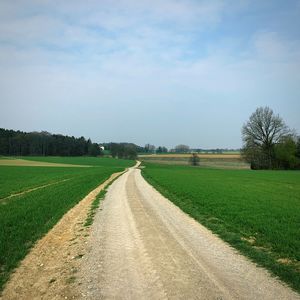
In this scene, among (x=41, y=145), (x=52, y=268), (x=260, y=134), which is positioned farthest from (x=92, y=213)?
(x=41, y=145)

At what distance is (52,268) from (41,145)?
172541 millimetres

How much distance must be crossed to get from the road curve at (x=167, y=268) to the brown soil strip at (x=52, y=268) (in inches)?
12.6

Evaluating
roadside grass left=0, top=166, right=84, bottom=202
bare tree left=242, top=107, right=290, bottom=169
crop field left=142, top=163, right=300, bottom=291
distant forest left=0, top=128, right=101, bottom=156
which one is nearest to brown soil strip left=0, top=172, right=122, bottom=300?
crop field left=142, top=163, right=300, bottom=291

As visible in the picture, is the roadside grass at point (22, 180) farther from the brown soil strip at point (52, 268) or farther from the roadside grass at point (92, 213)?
the brown soil strip at point (52, 268)

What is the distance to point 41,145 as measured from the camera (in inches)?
6831

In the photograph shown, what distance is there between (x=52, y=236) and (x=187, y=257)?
5402 mm

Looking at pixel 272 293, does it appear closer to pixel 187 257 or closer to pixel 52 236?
pixel 187 257

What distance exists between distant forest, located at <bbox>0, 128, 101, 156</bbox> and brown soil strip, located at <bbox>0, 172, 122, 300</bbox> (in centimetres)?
16303

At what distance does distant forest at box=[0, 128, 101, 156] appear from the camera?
166 metres

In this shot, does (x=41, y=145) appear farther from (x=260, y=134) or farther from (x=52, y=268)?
(x=52, y=268)

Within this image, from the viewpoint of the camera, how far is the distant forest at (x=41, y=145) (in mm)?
165750

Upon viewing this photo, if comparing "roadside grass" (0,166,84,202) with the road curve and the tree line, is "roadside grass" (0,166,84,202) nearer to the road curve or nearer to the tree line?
the road curve

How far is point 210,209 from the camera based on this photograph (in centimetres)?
1891

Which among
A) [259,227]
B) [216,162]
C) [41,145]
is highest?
[41,145]
